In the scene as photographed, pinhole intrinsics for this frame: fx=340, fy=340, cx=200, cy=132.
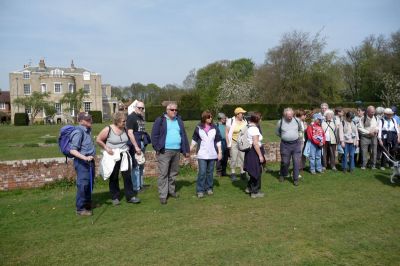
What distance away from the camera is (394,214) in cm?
583

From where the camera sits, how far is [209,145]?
7.18 meters

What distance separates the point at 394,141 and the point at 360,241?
20.6 feet

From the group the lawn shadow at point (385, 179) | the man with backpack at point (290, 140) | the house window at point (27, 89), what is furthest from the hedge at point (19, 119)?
the lawn shadow at point (385, 179)

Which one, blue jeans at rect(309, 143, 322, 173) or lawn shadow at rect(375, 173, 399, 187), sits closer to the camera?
lawn shadow at rect(375, 173, 399, 187)

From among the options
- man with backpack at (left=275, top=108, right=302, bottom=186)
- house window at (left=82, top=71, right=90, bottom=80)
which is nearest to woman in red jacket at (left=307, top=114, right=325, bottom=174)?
man with backpack at (left=275, top=108, right=302, bottom=186)

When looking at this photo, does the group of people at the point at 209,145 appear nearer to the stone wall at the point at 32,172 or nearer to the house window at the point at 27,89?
the stone wall at the point at 32,172

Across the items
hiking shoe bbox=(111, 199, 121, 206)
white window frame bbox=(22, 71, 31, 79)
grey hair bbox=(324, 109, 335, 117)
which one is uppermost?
white window frame bbox=(22, 71, 31, 79)

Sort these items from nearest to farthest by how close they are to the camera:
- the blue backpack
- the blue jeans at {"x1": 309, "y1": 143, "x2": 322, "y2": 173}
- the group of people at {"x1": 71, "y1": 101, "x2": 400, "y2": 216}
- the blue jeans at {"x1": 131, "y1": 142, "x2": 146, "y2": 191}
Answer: the blue backpack, the group of people at {"x1": 71, "y1": 101, "x2": 400, "y2": 216}, the blue jeans at {"x1": 131, "y1": 142, "x2": 146, "y2": 191}, the blue jeans at {"x1": 309, "y1": 143, "x2": 322, "y2": 173}

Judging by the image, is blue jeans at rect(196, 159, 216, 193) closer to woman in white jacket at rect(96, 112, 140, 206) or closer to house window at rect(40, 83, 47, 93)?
woman in white jacket at rect(96, 112, 140, 206)

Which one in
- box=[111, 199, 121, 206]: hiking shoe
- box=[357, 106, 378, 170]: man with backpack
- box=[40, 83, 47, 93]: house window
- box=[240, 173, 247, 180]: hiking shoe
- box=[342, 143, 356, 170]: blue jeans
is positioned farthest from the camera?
box=[40, 83, 47, 93]: house window

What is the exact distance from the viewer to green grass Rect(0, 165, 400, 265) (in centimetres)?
427

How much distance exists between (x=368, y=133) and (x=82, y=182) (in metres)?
7.81

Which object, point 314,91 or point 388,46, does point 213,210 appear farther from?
point 388,46

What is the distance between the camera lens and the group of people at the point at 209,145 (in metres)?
6.31
